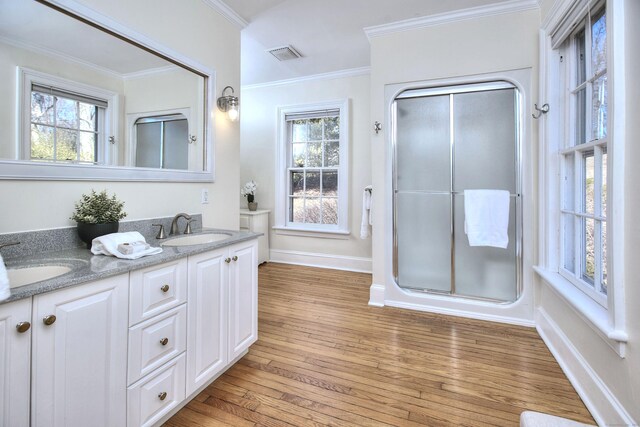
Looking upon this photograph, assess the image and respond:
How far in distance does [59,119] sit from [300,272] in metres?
3.20

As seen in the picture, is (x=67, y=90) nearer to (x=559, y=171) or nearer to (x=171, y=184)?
(x=171, y=184)

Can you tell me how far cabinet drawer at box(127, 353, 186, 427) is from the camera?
1331 mm

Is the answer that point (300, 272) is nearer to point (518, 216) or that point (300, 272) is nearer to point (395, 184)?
point (395, 184)

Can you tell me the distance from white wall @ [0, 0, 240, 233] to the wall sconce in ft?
0.24

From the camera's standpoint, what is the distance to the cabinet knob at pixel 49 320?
103 centimetres

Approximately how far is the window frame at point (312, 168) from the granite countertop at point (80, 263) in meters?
2.85

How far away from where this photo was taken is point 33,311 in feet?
3.29

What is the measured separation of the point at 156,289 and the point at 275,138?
3583mm

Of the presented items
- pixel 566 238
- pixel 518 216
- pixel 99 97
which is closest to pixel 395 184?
pixel 518 216

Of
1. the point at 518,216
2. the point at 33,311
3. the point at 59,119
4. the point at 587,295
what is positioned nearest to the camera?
the point at 33,311

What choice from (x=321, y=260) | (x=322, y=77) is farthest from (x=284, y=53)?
(x=321, y=260)

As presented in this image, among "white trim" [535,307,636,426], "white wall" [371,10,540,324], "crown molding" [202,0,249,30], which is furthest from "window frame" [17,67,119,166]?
"white trim" [535,307,636,426]

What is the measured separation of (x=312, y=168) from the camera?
4.58m

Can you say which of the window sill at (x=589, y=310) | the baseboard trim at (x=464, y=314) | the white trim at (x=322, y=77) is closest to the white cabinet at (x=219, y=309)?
the baseboard trim at (x=464, y=314)
